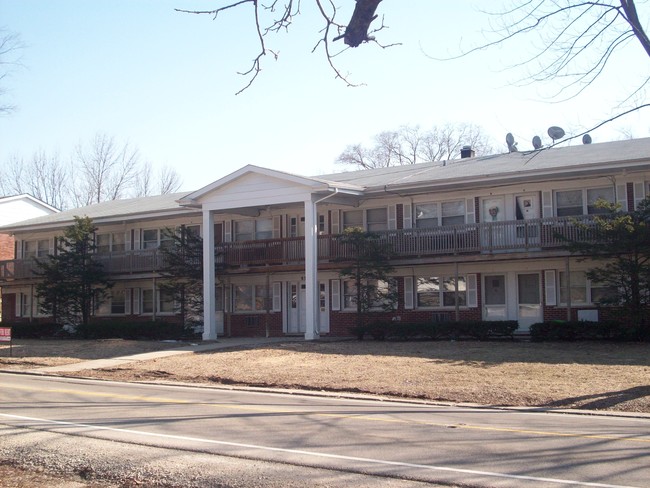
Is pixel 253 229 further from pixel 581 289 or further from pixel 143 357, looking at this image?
pixel 581 289

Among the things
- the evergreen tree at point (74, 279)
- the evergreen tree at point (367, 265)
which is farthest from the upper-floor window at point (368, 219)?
the evergreen tree at point (74, 279)

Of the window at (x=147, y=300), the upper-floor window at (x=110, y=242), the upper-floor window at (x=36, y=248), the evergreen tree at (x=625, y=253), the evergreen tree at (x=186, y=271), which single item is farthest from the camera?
the upper-floor window at (x=36, y=248)

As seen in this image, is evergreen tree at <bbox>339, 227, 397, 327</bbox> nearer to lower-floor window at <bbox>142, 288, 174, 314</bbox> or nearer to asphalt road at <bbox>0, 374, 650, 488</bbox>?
lower-floor window at <bbox>142, 288, 174, 314</bbox>

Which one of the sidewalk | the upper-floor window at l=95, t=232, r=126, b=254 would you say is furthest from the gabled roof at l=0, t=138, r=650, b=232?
the sidewalk

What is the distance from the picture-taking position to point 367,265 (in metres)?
27.1

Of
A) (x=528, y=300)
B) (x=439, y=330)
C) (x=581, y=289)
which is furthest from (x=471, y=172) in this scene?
(x=439, y=330)

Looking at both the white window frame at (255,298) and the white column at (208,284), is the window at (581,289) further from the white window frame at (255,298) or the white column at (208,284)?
the white column at (208,284)

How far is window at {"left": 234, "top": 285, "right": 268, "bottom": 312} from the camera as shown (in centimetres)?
3297

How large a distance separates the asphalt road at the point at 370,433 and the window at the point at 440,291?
14.1 m

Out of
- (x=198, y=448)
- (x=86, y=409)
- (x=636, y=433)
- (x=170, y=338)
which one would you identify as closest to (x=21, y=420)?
(x=86, y=409)

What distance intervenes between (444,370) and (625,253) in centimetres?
773

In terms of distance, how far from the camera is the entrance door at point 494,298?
1098 inches

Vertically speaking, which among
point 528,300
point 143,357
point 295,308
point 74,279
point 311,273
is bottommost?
point 143,357

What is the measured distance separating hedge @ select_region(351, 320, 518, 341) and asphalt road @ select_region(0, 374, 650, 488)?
10426mm
